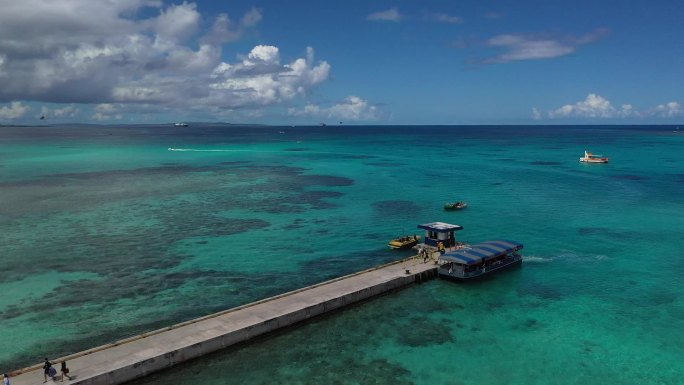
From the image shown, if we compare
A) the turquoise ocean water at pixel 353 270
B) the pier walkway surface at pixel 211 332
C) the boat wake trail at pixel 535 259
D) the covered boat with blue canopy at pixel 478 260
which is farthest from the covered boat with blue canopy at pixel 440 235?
the pier walkway surface at pixel 211 332

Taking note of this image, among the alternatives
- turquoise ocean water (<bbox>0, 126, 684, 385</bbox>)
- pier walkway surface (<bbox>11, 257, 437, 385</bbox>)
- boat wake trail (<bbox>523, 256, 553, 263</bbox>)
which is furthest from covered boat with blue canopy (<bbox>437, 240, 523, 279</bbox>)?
pier walkway surface (<bbox>11, 257, 437, 385</bbox>)

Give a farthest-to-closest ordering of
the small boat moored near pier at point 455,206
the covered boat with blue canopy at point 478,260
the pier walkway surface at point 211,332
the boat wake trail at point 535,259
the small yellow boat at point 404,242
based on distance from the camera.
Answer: the small boat moored near pier at point 455,206
the small yellow boat at point 404,242
the boat wake trail at point 535,259
the covered boat with blue canopy at point 478,260
the pier walkway surface at point 211,332

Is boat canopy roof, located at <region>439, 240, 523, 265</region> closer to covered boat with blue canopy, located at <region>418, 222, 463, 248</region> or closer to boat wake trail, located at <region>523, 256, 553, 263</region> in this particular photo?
boat wake trail, located at <region>523, 256, 553, 263</region>

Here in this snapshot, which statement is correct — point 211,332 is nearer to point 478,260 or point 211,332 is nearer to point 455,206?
point 478,260

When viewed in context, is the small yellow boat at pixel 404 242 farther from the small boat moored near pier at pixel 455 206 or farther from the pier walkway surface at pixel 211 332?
the small boat moored near pier at pixel 455 206

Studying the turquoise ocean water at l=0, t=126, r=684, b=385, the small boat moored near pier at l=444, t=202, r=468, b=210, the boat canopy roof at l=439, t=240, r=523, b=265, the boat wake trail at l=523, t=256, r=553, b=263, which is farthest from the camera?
the small boat moored near pier at l=444, t=202, r=468, b=210

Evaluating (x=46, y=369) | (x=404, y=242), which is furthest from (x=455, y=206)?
(x=46, y=369)
